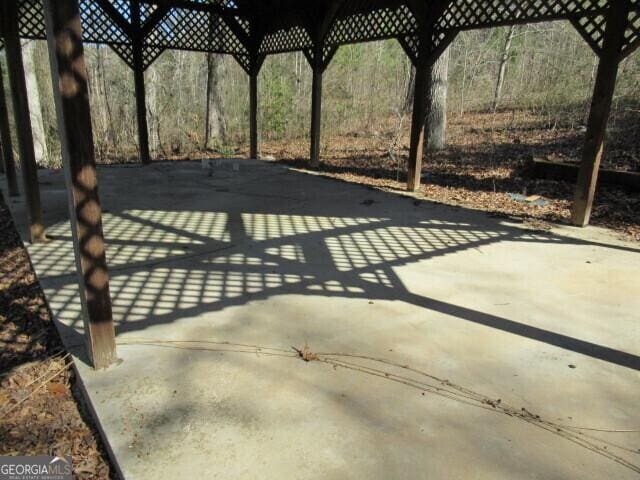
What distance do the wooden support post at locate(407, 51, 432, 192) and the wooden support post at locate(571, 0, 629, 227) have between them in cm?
216

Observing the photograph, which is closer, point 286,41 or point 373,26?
point 373,26

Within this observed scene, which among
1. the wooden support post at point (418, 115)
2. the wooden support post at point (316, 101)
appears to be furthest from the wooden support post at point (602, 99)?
the wooden support post at point (316, 101)

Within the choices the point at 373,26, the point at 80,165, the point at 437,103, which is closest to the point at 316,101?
the point at 373,26

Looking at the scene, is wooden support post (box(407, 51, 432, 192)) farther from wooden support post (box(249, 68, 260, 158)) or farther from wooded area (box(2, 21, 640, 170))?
wooden support post (box(249, 68, 260, 158))

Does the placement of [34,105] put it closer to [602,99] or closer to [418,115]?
[418,115]

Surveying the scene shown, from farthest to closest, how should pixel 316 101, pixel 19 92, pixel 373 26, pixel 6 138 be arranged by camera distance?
pixel 316 101 < pixel 373 26 < pixel 6 138 < pixel 19 92

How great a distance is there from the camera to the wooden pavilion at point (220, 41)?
202 centimetres

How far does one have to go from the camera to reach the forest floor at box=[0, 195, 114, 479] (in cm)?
186

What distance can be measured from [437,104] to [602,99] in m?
6.07

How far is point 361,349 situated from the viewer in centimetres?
253

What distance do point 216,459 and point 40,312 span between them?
77.0 inches

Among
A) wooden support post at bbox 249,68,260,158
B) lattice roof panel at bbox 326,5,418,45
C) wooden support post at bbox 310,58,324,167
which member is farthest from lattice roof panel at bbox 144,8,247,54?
lattice roof panel at bbox 326,5,418,45

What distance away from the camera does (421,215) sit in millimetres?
5484

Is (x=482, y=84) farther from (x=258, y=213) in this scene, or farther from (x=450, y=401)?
(x=450, y=401)
